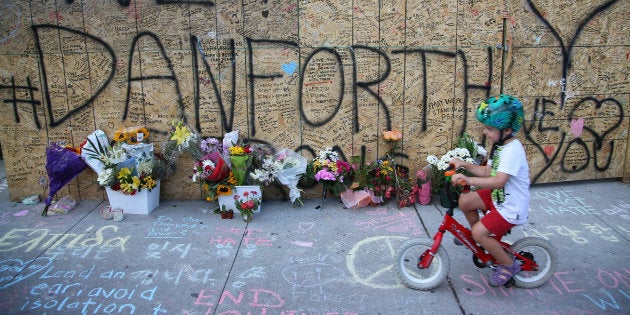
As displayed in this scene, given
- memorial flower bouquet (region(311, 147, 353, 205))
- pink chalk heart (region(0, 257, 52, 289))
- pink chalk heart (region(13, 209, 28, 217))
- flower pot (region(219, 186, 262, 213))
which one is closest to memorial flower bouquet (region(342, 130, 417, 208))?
memorial flower bouquet (region(311, 147, 353, 205))

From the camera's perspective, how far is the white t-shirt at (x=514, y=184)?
3.25m

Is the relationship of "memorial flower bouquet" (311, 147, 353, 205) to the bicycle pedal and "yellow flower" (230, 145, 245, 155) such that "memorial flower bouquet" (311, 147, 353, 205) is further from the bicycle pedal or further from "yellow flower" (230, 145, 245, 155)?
the bicycle pedal

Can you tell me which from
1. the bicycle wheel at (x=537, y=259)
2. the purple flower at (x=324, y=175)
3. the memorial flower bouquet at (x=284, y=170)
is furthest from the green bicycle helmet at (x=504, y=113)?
the memorial flower bouquet at (x=284, y=170)

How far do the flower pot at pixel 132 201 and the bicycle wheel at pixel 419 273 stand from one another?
2.92 meters

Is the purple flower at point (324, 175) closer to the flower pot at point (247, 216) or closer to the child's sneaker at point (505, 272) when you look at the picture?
the flower pot at point (247, 216)

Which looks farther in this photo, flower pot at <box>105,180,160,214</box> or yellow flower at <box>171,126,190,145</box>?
yellow flower at <box>171,126,190,145</box>

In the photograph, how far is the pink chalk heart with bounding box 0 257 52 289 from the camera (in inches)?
149

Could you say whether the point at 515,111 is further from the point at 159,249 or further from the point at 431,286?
the point at 159,249

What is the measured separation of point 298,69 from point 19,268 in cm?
335

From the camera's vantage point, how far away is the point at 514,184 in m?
3.35

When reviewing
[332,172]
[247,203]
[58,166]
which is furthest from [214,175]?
[58,166]

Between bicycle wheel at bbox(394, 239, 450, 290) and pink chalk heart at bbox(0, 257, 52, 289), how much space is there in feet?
9.93

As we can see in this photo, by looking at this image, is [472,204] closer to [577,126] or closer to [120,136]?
[577,126]

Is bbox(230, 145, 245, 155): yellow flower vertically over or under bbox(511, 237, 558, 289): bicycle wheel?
over
